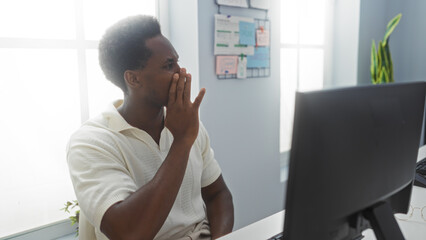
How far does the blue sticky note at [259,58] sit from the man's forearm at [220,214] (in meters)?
1.04

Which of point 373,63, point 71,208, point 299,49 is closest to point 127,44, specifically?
point 71,208

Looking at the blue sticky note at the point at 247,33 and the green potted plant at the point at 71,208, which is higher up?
the blue sticky note at the point at 247,33

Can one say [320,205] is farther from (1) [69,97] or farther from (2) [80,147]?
(1) [69,97]

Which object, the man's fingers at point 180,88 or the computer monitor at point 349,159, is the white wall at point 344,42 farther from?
the computer monitor at point 349,159

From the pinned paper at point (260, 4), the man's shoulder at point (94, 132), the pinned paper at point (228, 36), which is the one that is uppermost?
the pinned paper at point (260, 4)

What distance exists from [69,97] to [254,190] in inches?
50.6

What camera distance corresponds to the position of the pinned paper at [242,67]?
2.21 metres

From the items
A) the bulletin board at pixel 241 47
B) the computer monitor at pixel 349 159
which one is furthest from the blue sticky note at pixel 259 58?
the computer monitor at pixel 349 159

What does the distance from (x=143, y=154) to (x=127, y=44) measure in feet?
1.16

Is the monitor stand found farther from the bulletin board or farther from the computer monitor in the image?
the bulletin board

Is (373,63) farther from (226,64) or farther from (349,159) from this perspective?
(349,159)

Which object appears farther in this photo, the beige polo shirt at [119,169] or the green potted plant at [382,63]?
the green potted plant at [382,63]

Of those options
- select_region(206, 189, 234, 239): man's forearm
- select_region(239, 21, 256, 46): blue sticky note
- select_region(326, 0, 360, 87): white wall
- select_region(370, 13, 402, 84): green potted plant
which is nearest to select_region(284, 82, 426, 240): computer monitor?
select_region(206, 189, 234, 239): man's forearm

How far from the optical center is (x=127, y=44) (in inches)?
48.2
